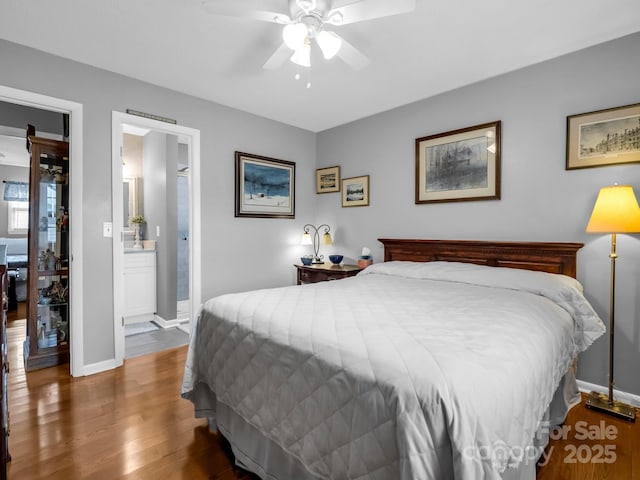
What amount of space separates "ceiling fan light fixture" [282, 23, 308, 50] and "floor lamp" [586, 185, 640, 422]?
2.07m

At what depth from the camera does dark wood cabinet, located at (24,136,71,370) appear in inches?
109

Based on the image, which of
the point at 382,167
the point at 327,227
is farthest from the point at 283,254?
the point at 382,167

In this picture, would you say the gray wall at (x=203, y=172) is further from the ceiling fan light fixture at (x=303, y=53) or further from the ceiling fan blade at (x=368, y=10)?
the ceiling fan blade at (x=368, y=10)

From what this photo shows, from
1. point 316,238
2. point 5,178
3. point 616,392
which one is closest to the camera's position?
point 616,392

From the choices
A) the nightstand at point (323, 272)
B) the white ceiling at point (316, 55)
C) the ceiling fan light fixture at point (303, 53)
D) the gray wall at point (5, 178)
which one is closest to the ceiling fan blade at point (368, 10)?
the ceiling fan light fixture at point (303, 53)

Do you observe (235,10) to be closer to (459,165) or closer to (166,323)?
(459,165)

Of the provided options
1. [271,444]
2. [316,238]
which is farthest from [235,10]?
[316,238]

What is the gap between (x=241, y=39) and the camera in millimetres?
2270

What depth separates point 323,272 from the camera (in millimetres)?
3566

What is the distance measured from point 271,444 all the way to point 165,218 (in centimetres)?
343

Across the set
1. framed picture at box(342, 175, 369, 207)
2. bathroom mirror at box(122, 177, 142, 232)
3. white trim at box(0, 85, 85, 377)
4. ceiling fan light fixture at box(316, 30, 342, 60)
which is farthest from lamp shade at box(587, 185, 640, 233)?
bathroom mirror at box(122, 177, 142, 232)

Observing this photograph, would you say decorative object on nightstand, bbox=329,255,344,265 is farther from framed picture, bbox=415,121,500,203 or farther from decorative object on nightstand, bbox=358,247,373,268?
framed picture, bbox=415,121,500,203

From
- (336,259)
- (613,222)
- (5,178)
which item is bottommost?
(336,259)

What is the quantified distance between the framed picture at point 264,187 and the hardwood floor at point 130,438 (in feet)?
6.42
